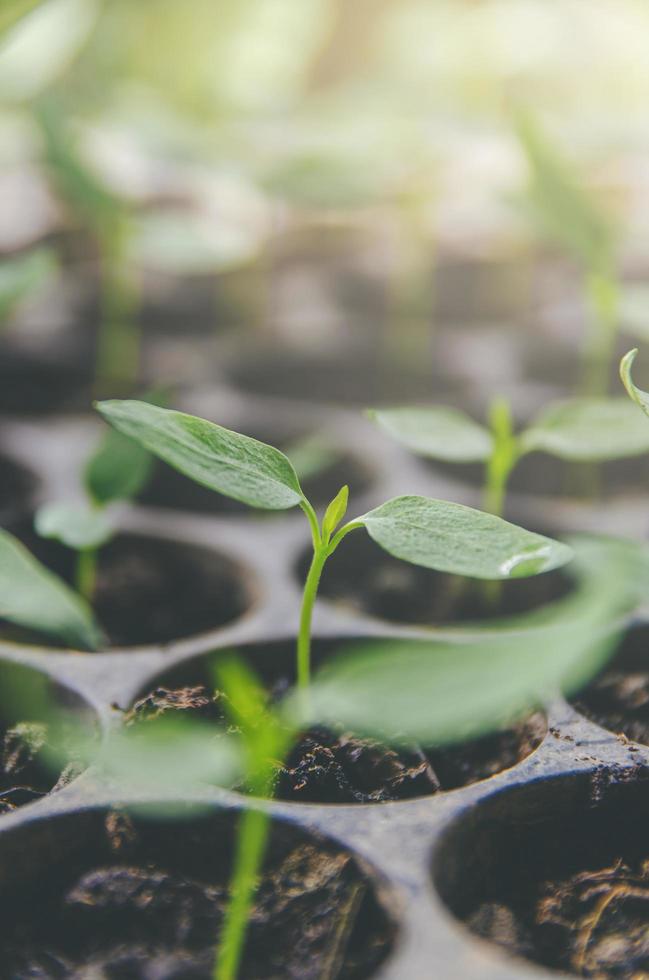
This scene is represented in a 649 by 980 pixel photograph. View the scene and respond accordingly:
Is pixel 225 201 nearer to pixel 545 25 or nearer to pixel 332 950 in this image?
pixel 545 25

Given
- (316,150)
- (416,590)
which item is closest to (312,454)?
(416,590)

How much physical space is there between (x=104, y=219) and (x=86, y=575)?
316 mm

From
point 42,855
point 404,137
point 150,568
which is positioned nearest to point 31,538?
point 150,568

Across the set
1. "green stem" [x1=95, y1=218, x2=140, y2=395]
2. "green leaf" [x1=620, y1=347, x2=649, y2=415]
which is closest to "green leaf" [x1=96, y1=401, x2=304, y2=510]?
"green leaf" [x1=620, y1=347, x2=649, y2=415]

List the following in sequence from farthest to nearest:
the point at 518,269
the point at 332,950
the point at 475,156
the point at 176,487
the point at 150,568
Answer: the point at 475,156
the point at 518,269
the point at 176,487
the point at 150,568
the point at 332,950

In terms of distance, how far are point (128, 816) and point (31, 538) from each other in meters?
0.31

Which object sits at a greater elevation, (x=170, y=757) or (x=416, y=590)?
(x=170, y=757)

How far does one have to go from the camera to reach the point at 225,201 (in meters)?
1.41

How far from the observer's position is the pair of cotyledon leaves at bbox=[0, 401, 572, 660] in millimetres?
272

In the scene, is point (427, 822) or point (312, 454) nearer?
point (427, 822)

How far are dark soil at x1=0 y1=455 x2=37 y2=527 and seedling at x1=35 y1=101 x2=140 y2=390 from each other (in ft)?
0.58

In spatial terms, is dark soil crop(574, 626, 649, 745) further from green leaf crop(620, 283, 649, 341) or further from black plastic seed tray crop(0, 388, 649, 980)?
green leaf crop(620, 283, 649, 341)

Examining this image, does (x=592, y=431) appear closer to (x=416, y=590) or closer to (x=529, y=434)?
(x=529, y=434)

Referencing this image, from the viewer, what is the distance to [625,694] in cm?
45
